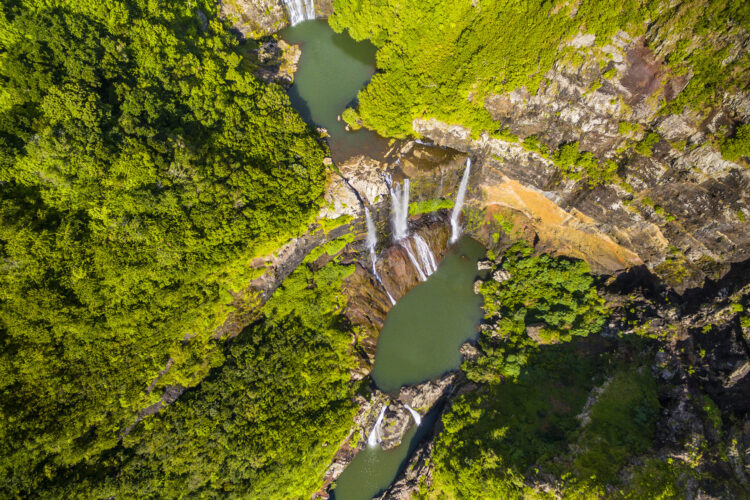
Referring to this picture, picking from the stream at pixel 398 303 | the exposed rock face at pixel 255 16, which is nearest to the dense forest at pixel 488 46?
the stream at pixel 398 303

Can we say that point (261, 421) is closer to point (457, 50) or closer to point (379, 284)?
point (379, 284)

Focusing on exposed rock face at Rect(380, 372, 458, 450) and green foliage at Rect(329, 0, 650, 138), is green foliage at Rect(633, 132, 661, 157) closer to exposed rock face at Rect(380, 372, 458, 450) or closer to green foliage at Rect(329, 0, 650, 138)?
green foliage at Rect(329, 0, 650, 138)

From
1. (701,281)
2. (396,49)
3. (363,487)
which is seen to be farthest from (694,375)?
(396,49)

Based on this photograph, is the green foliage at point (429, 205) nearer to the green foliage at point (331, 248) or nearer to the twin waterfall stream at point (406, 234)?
the twin waterfall stream at point (406, 234)

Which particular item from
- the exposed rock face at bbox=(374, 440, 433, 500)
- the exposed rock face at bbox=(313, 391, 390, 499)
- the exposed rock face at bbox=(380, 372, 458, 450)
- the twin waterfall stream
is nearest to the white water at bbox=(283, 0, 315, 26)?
the twin waterfall stream

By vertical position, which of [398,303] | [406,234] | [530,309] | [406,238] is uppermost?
[406,234]

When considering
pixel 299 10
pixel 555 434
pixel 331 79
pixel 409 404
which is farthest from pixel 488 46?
pixel 409 404
